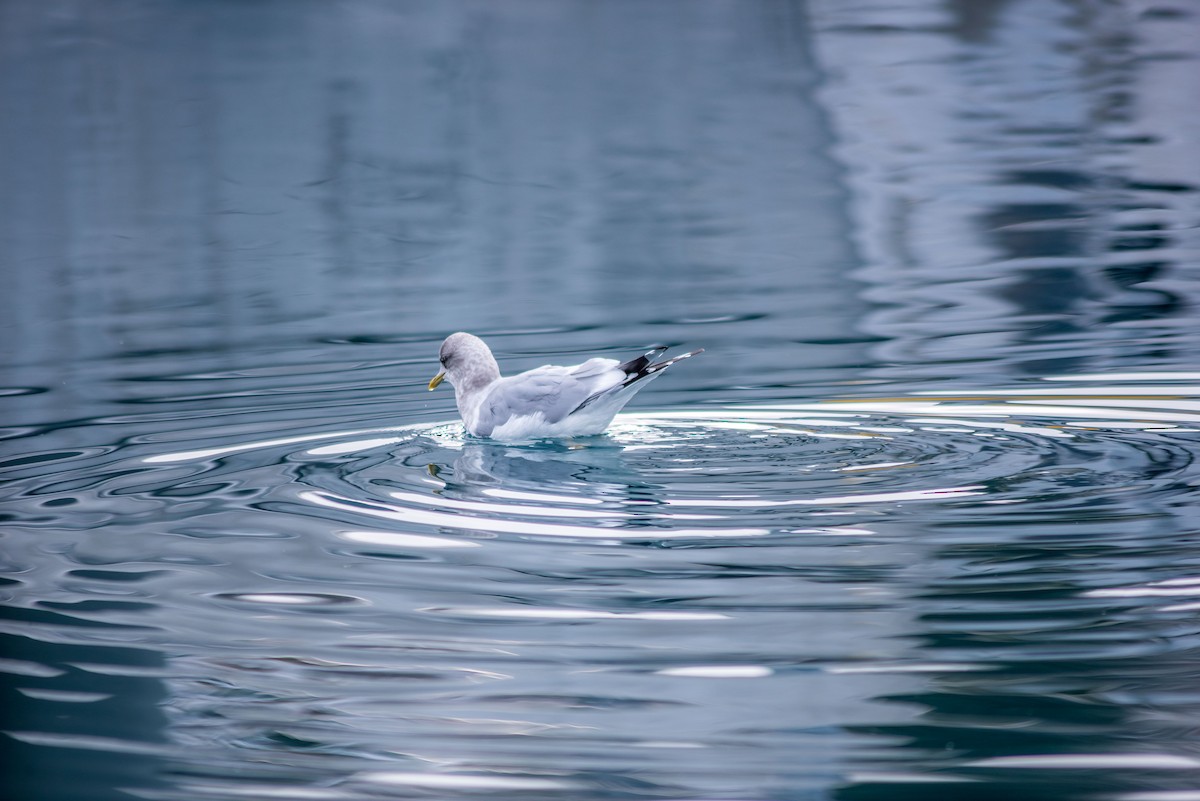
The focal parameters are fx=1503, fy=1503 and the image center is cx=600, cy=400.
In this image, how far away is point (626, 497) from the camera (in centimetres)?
553

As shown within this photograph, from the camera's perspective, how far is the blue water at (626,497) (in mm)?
3561

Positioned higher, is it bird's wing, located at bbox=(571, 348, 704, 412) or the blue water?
bird's wing, located at bbox=(571, 348, 704, 412)

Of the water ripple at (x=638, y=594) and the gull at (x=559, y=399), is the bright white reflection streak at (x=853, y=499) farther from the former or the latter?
the gull at (x=559, y=399)

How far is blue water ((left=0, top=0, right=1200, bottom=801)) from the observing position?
3.56 meters

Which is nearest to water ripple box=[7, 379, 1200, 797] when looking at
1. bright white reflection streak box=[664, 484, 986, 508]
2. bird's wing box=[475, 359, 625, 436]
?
bright white reflection streak box=[664, 484, 986, 508]

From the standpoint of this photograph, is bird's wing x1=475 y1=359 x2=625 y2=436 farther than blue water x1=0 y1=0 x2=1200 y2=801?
Yes

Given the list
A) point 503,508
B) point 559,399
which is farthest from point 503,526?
point 559,399

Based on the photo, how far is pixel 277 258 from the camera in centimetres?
1515

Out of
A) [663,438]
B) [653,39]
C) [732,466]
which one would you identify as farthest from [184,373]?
[653,39]

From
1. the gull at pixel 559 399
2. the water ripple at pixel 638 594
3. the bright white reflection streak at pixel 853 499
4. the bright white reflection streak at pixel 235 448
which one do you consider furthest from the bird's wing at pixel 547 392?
the bright white reflection streak at pixel 853 499

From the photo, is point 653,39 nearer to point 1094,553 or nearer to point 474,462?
point 474,462

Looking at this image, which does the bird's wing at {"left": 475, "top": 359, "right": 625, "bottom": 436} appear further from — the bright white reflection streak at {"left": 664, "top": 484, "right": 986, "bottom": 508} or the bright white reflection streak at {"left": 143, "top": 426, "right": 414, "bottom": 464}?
the bright white reflection streak at {"left": 664, "top": 484, "right": 986, "bottom": 508}

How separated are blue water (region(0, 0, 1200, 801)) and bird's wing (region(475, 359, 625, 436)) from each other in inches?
7.2

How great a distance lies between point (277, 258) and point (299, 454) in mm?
8989
